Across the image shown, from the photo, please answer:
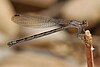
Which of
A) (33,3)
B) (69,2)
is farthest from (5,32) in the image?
(69,2)

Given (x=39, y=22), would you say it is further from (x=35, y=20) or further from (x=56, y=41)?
(x=56, y=41)

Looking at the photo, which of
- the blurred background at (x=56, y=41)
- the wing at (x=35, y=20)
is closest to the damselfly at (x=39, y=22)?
the wing at (x=35, y=20)

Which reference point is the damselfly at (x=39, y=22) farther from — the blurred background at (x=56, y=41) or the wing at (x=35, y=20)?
the blurred background at (x=56, y=41)

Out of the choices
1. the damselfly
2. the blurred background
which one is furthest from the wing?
the blurred background

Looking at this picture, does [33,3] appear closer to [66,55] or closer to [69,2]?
[69,2]

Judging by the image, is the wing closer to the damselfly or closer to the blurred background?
the damselfly

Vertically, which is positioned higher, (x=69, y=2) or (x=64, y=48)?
(x=69, y=2)

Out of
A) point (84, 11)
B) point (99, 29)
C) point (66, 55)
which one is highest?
point (84, 11)

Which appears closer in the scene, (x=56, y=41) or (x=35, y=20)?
(x=35, y=20)

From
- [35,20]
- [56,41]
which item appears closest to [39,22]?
[35,20]
